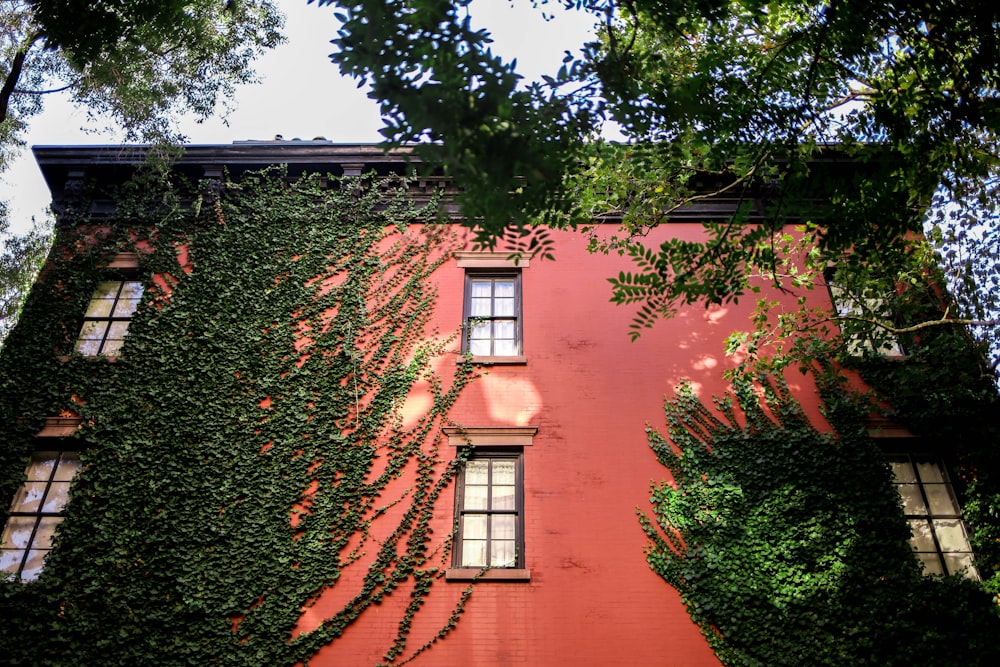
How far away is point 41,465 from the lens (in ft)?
32.8

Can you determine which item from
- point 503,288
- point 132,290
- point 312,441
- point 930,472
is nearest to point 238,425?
point 312,441

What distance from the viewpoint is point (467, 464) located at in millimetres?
9922

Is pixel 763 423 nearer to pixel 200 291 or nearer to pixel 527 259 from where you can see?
pixel 527 259

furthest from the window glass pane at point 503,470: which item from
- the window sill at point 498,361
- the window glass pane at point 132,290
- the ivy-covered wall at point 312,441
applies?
the window glass pane at point 132,290

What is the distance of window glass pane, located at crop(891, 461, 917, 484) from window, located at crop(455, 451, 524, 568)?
5.17 metres

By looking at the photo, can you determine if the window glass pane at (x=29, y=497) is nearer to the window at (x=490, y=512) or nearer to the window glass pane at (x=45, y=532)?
the window glass pane at (x=45, y=532)

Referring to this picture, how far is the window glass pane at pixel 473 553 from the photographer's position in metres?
9.21

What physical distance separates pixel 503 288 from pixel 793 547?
5.68 meters

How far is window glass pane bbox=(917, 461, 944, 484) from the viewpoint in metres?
9.82

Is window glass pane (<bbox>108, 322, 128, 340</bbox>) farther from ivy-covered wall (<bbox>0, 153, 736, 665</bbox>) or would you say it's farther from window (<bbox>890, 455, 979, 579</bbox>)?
window (<bbox>890, 455, 979, 579</bbox>)

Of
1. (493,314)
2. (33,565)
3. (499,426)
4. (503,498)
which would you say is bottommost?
(33,565)

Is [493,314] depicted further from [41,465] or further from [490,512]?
[41,465]

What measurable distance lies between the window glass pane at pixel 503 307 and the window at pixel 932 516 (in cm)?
588

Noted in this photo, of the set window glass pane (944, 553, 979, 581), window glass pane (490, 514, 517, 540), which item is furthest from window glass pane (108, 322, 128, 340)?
window glass pane (944, 553, 979, 581)
